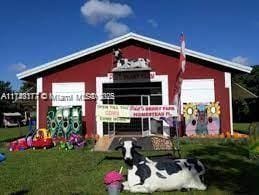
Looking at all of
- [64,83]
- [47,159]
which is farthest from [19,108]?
[47,159]

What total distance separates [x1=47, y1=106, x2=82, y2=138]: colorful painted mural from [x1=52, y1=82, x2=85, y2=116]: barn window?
2.07ft

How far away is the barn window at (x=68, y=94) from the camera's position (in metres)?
25.2

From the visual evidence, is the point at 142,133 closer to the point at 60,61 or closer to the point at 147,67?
the point at 147,67

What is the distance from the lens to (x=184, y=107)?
2433 centimetres

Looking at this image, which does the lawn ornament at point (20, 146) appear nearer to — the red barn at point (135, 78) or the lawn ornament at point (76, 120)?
the lawn ornament at point (76, 120)

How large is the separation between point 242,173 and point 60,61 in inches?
595

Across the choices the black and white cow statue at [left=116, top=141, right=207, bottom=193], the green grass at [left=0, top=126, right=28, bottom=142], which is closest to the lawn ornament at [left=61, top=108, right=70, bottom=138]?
the green grass at [left=0, top=126, right=28, bottom=142]

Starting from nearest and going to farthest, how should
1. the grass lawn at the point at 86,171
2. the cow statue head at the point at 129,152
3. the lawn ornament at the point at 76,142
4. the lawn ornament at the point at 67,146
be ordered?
the cow statue head at the point at 129,152 < the grass lawn at the point at 86,171 < the lawn ornament at the point at 67,146 < the lawn ornament at the point at 76,142

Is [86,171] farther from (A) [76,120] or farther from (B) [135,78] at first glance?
(B) [135,78]

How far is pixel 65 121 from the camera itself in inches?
956

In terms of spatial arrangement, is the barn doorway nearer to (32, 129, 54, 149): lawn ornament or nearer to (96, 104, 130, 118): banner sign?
(32, 129, 54, 149): lawn ornament

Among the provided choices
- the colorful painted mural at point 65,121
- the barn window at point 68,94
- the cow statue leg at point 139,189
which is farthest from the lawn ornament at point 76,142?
the cow statue leg at point 139,189

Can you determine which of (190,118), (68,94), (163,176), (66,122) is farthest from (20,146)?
(163,176)

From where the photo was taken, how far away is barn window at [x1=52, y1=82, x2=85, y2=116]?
2520 centimetres
